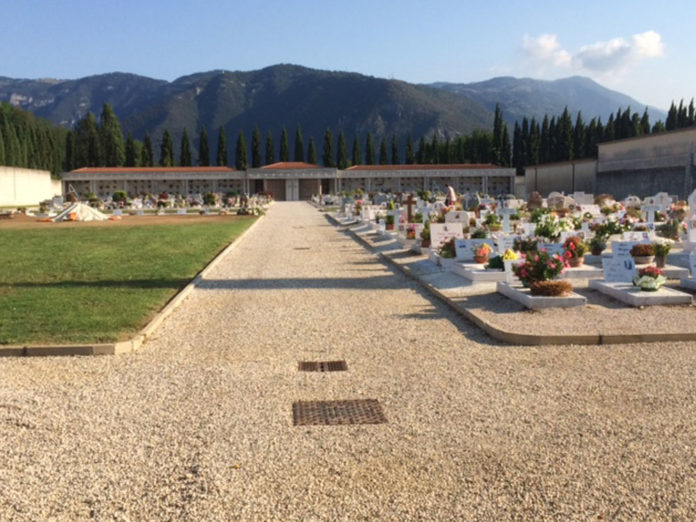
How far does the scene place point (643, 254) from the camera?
44.3 feet

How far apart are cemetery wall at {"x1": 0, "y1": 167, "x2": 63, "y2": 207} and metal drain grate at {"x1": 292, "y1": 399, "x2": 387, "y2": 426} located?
63963 millimetres

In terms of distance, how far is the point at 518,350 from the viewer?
7.88 m

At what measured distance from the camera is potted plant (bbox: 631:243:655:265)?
13461 mm

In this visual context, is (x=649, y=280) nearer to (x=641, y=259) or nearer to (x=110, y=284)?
(x=641, y=259)

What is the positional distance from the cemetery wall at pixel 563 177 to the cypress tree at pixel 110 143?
2039 inches

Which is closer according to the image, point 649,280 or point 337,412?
point 337,412

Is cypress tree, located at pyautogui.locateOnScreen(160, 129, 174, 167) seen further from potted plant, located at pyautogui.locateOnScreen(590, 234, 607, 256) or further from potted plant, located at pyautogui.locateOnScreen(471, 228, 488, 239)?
potted plant, located at pyautogui.locateOnScreen(590, 234, 607, 256)

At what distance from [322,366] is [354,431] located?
205 centimetres

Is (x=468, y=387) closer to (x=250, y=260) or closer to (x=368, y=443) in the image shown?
(x=368, y=443)

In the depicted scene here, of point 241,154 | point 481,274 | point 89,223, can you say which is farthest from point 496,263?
point 241,154

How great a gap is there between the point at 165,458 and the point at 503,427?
2.39m

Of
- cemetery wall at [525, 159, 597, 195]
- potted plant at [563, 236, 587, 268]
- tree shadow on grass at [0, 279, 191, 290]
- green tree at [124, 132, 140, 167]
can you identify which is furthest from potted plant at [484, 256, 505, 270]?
green tree at [124, 132, 140, 167]

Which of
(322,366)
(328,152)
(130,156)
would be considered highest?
(328,152)

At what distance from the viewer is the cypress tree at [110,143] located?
93875 mm
